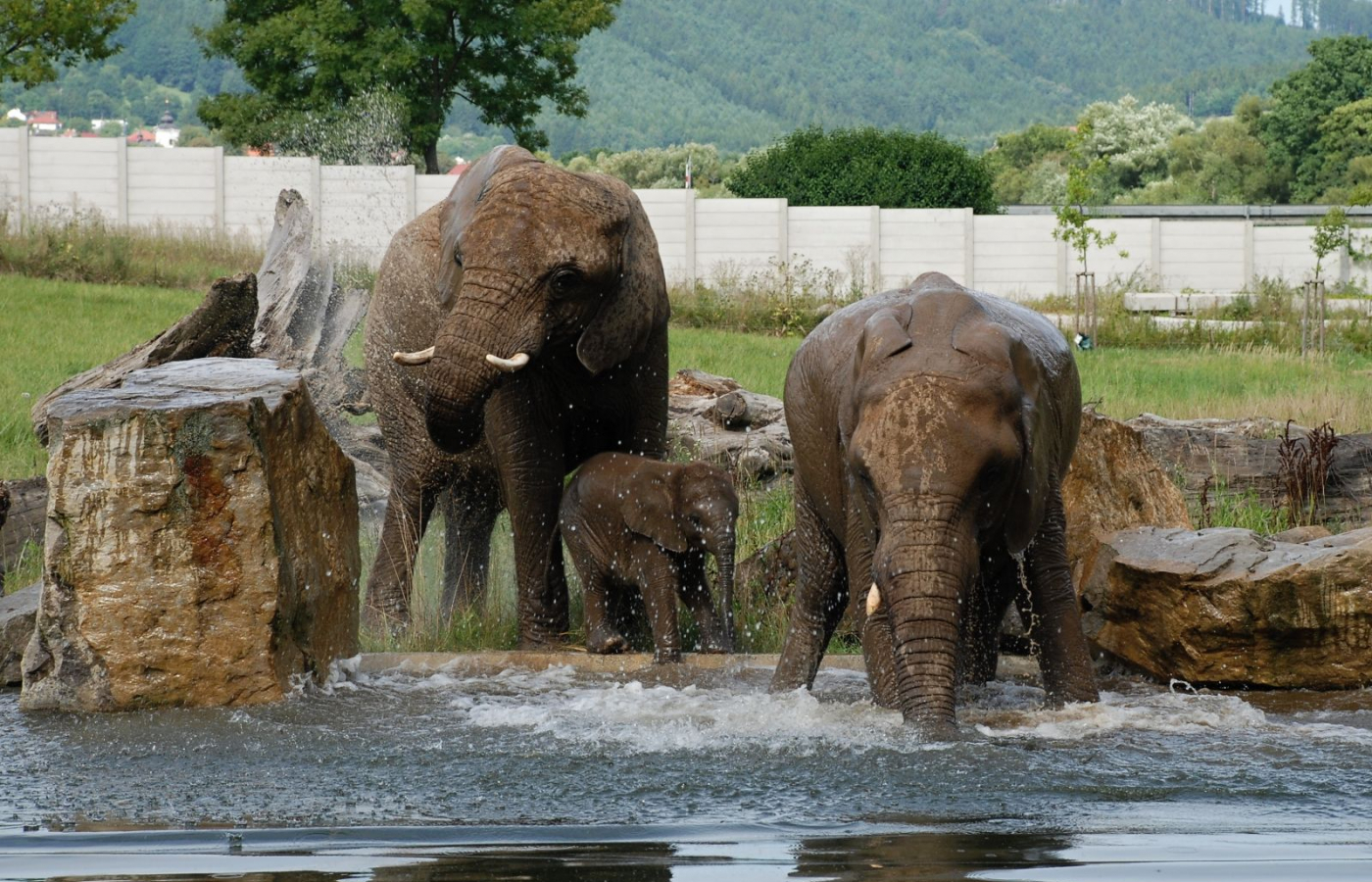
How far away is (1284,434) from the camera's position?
12.2 m

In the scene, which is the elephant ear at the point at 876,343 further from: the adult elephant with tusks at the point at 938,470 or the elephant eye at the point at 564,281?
the elephant eye at the point at 564,281

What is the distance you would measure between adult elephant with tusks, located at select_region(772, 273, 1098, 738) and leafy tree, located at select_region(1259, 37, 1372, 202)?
256 ft

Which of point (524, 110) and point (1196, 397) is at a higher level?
point (524, 110)

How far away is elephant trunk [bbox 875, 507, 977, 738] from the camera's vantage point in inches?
249

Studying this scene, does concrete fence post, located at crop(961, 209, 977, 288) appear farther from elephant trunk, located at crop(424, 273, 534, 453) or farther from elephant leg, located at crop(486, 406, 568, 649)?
elephant trunk, located at crop(424, 273, 534, 453)

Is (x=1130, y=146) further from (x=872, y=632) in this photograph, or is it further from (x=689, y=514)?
(x=872, y=632)

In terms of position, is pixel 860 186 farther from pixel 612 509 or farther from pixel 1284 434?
pixel 612 509

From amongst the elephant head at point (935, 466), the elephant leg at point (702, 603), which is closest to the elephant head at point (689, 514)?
the elephant leg at point (702, 603)

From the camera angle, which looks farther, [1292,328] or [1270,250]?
[1270,250]

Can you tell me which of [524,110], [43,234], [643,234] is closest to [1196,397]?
[643,234]

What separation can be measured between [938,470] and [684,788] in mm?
1337

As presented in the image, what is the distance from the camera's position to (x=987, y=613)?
8039 millimetres

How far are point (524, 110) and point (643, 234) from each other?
3373cm

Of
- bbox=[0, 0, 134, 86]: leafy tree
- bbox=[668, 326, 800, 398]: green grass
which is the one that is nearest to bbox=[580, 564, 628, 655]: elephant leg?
bbox=[668, 326, 800, 398]: green grass
